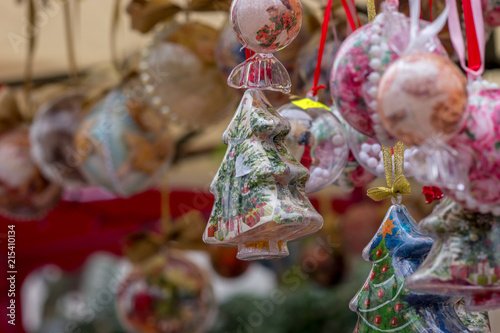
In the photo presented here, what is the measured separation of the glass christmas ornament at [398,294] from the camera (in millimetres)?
635

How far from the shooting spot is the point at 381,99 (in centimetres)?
49

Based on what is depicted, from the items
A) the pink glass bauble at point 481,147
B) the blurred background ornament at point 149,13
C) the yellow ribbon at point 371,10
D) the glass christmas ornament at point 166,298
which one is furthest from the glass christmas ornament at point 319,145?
the glass christmas ornament at point 166,298

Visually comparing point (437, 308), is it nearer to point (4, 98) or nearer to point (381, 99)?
point (381, 99)

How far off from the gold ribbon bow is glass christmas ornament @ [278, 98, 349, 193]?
0.07 meters

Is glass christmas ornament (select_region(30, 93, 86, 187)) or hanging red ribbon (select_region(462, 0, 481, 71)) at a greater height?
hanging red ribbon (select_region(462, 0, 481, 71))

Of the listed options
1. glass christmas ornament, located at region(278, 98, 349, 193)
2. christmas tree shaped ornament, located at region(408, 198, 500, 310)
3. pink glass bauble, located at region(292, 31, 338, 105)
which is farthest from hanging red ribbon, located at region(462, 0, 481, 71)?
pink glass bauble, located at region(292, 31, 338, 105)

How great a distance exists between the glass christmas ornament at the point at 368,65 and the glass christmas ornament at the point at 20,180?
102 cm

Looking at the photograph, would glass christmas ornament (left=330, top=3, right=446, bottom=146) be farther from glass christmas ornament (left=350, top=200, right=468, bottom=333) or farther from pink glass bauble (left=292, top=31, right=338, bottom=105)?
pink glass bauble (left=292, top=31, right=338, bottom=105)

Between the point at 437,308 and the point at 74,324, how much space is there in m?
2.17

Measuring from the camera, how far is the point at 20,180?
1467mm

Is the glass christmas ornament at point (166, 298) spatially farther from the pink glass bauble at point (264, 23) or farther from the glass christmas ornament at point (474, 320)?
the pink glass bauble at point (264, 23)

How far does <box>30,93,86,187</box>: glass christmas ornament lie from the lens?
1.37 m

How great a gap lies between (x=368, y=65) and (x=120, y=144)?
2.64ft

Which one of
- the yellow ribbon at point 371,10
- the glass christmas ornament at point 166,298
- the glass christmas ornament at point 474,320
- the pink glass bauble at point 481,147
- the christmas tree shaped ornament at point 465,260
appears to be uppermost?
the yellow ribbon at point 371,10
